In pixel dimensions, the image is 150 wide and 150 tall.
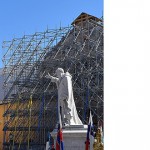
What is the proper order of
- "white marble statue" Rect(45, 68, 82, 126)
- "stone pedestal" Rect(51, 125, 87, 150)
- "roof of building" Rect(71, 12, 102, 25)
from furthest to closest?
"roof of building" Rect(71, 12, 102, 25), "white marble statue" Rect(45, 68, 82, 126), "stone pedestal" Rect(51, 125, 87, 150)

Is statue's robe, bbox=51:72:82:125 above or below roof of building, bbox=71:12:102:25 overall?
below

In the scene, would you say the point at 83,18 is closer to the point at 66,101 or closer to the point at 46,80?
the point at 46,80

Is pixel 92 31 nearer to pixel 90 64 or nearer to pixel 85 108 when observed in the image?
pixel 90 64

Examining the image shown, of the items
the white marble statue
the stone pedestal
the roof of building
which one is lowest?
the stone pedestal

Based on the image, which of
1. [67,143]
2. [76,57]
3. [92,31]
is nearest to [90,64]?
[76,57]

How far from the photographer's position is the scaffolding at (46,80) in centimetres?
1902

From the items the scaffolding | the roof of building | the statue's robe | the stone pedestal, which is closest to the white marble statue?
the statue's robe

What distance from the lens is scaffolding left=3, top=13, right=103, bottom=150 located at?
19016 millimetres

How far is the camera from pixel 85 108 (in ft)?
61.0

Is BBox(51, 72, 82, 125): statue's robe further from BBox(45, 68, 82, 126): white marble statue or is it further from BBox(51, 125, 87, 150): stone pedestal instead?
BBox(51, 125, 87, 150): stone pedestal

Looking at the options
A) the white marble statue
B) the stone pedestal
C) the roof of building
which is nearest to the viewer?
the stone pedestal
